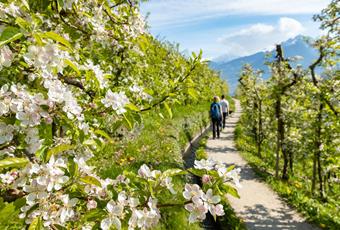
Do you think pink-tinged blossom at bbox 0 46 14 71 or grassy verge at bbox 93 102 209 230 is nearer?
pink-tinged blossom at bbox 0 46 14 71

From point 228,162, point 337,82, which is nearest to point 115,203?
point 337,82

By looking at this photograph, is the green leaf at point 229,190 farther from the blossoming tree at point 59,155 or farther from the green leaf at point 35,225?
the green leaf at point 35,225

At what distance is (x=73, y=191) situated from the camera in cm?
216

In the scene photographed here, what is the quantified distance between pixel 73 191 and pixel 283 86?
1036 cm

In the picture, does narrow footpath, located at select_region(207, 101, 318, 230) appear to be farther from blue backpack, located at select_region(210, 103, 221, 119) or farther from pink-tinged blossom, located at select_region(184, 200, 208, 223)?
pink-tinged blossom, located at select_region(184, 200, 208, 223)

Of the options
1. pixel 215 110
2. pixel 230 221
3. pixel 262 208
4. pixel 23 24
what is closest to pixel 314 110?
pixel 262 208

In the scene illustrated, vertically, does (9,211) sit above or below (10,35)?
below

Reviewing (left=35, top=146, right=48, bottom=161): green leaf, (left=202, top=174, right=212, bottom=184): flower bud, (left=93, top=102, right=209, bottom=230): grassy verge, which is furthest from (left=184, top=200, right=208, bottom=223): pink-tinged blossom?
(left=93, top=102, right=209, bottom=230): grassy verge

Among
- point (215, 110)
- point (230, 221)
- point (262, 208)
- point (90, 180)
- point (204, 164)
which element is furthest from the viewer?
point (215, 110)

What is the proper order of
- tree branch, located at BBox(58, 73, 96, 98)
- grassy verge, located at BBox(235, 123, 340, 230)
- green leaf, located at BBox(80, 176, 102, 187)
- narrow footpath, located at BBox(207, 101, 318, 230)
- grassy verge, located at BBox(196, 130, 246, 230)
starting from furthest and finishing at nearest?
grassy verge, located at BBox(235, 123, 340, 230) → narrow footpath, located at BBox(207, 101, 318, 230) → grassy verge, located at BBox(196, 130, 246, 230) → tree branch, located at BBox(58, 73, 96, 98) → green leaf, located at BBox(80, 176, 102, 187)

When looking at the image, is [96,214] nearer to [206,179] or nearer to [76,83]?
[206,179]

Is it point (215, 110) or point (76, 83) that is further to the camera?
point (215, 110)

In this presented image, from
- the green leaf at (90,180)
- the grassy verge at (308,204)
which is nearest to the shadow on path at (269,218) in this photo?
the grassy verge at (308,204)

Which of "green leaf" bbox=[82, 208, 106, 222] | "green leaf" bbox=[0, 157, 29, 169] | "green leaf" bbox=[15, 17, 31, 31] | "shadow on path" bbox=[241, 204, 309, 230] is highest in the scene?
"green leaf" bbox=[15, 17, 31, 31]
